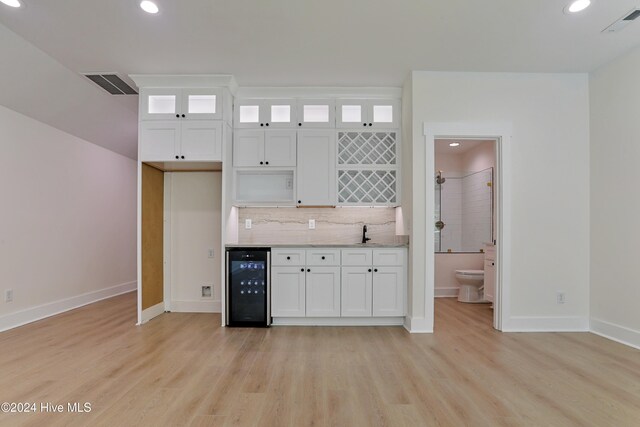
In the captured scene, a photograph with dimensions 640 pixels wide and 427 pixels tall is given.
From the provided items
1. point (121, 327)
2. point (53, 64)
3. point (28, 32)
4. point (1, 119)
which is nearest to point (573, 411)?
point (121, 327)

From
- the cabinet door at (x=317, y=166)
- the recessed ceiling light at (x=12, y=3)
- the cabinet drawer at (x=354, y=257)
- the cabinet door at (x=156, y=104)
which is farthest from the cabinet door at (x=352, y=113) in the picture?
the recessed ceiling light at (x=12, y=3)

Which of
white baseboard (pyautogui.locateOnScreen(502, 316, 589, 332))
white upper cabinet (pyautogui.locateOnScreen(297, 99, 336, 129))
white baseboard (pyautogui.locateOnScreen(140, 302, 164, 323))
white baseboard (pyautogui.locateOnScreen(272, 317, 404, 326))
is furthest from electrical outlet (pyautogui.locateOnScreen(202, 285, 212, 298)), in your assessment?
white baseboard (pyautogui.locateOnScreen(502, 316, 589, 332))

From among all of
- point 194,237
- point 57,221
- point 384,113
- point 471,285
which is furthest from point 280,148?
point 471,285

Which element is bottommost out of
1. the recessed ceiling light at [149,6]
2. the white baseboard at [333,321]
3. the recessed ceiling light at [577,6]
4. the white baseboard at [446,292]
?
→ the white baseboard at [446,292]

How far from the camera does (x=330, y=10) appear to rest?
8.48ft

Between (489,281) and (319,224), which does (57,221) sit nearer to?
(319,224)

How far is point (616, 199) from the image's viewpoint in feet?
11.0

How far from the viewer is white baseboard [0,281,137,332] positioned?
3.59 meters

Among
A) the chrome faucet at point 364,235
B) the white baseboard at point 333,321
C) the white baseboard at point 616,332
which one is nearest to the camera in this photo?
the white baseboard at point 616,332

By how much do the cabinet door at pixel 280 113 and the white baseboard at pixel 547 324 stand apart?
3.33 meters

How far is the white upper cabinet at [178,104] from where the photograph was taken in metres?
3.74

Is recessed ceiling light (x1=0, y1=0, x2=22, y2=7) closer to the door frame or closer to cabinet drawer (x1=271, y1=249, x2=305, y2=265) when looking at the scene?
cabinet drawer (x1=271, y1=249, x2=305, y2=265)

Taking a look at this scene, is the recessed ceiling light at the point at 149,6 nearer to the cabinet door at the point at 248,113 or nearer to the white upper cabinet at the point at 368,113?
the cabinet door at the point at 248,113

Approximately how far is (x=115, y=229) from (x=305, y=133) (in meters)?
3.70
